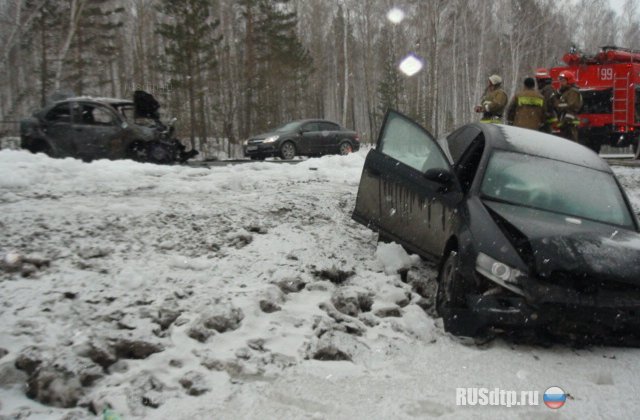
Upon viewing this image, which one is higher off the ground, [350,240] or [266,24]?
[266,24]

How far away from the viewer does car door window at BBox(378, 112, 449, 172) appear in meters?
5.20

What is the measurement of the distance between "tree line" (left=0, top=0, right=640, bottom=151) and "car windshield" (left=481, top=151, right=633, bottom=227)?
2031cm

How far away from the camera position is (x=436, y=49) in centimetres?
2683

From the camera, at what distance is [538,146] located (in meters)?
5.16

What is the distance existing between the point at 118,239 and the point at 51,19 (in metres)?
24.7

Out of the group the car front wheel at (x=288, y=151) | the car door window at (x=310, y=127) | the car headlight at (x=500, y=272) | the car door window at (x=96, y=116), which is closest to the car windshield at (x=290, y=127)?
the car door window at (x=310, y=127)

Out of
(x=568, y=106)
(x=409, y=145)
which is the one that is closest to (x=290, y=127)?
(x=568, y=106)

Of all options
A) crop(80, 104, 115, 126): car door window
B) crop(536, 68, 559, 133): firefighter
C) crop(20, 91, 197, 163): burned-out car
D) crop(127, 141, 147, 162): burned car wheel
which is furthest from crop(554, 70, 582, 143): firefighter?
crop(80, 104, 115, 126): car door window

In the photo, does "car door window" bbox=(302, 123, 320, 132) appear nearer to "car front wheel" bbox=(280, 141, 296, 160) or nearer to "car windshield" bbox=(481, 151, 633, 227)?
"car front wheel" bbox=(280, 141, 296, 160)

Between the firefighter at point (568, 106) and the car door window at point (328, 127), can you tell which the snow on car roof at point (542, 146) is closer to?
the firefighter at point (568, 106)

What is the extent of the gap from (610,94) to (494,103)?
339 inches

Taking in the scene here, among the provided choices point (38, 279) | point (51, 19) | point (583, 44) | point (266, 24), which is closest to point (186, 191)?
point (38, 279)

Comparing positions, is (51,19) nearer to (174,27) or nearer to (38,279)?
(174,27)

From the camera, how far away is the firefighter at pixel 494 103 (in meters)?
9.05
